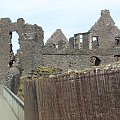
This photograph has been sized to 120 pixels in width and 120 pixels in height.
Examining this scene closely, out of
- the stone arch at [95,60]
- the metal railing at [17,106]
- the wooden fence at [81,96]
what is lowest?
the metal railing at [17,106]

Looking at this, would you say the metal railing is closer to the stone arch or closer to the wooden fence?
the wooden fence

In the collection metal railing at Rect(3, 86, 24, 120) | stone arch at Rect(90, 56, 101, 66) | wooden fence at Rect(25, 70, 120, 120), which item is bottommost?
metal railing at Rect(3, 86, 24, 120)

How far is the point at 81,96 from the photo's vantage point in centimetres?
509

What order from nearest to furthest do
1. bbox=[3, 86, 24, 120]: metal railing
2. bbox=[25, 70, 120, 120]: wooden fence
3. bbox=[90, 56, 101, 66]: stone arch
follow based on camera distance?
1. bbox=[25, 70, 120, 120]: wooden fence
2. bbox=[3, 86, 24, 120]: metal railing
3. bbox=[90, 56, 101, 66]: stone arch

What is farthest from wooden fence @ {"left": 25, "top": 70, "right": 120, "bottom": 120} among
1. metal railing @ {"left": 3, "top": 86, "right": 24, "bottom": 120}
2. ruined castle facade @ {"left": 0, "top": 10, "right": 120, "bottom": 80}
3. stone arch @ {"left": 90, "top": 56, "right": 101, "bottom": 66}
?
stone arch @ {"left": 90, "top": 56, "right": 101, "bottom": 66}

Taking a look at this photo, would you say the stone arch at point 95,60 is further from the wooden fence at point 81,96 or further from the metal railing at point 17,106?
the wooden fence at point 81,96

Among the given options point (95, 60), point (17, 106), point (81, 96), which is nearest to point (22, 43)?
point (95, 60)

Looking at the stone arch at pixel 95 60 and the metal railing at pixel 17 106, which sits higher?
the stone arch at pixel 95 60

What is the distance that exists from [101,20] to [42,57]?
17107 millimetres

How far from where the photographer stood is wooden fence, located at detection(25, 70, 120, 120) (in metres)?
4.09

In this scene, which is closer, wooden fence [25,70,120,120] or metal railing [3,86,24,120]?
wooden fence [25,70,120,120]

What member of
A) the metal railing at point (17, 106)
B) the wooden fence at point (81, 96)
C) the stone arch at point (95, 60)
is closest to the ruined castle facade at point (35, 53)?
the stone arch at point (95, 60)

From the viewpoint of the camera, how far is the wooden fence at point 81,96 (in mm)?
4094

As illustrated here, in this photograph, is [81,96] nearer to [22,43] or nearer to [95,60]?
[22,43]
